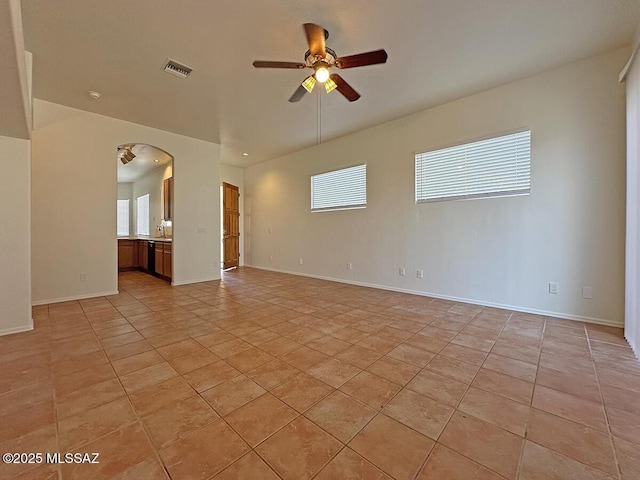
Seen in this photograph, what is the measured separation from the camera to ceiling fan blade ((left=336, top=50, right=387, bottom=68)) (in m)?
2.23

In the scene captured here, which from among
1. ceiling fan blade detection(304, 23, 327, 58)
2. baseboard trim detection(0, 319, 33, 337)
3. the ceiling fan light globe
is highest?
ceiling fan blade detection(304, 23, 327, 58)

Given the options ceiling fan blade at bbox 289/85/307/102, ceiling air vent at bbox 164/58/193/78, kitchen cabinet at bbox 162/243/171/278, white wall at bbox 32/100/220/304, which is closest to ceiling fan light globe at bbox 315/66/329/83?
ceiling fan blade at bbox 289/85/307/102

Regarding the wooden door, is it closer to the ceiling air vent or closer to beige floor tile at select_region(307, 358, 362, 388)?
the ceiling air vent

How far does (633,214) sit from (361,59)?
9.37 ft

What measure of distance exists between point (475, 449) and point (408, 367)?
77 centimetres

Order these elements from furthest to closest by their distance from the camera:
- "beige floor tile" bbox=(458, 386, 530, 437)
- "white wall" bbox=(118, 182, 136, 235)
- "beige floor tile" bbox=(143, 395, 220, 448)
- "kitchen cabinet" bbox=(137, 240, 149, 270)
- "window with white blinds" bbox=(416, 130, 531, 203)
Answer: "white wall" bbox=(118, 182, 136, 235)
"kitchen cabinet" bbox=(137, 240, 149, 270)
"window with white blinds" bbox=(416, 130, 531, 203)
"beige floor tile" bbox=(458, 386, 530, 437)
"beige floor tile" bbox=(143, 395, 220, 448)

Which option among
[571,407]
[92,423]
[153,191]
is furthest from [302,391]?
[153,191]

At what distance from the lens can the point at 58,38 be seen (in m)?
2.55

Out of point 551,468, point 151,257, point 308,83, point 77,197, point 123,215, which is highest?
point 308,83

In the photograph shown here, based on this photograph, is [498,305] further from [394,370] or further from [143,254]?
[143,254]

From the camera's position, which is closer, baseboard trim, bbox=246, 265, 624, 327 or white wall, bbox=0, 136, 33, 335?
white wall, bbox=0, 136, 33, 335

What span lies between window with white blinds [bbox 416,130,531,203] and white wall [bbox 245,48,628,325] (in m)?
0.10

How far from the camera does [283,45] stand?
2670 mm

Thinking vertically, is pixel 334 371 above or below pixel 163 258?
below
